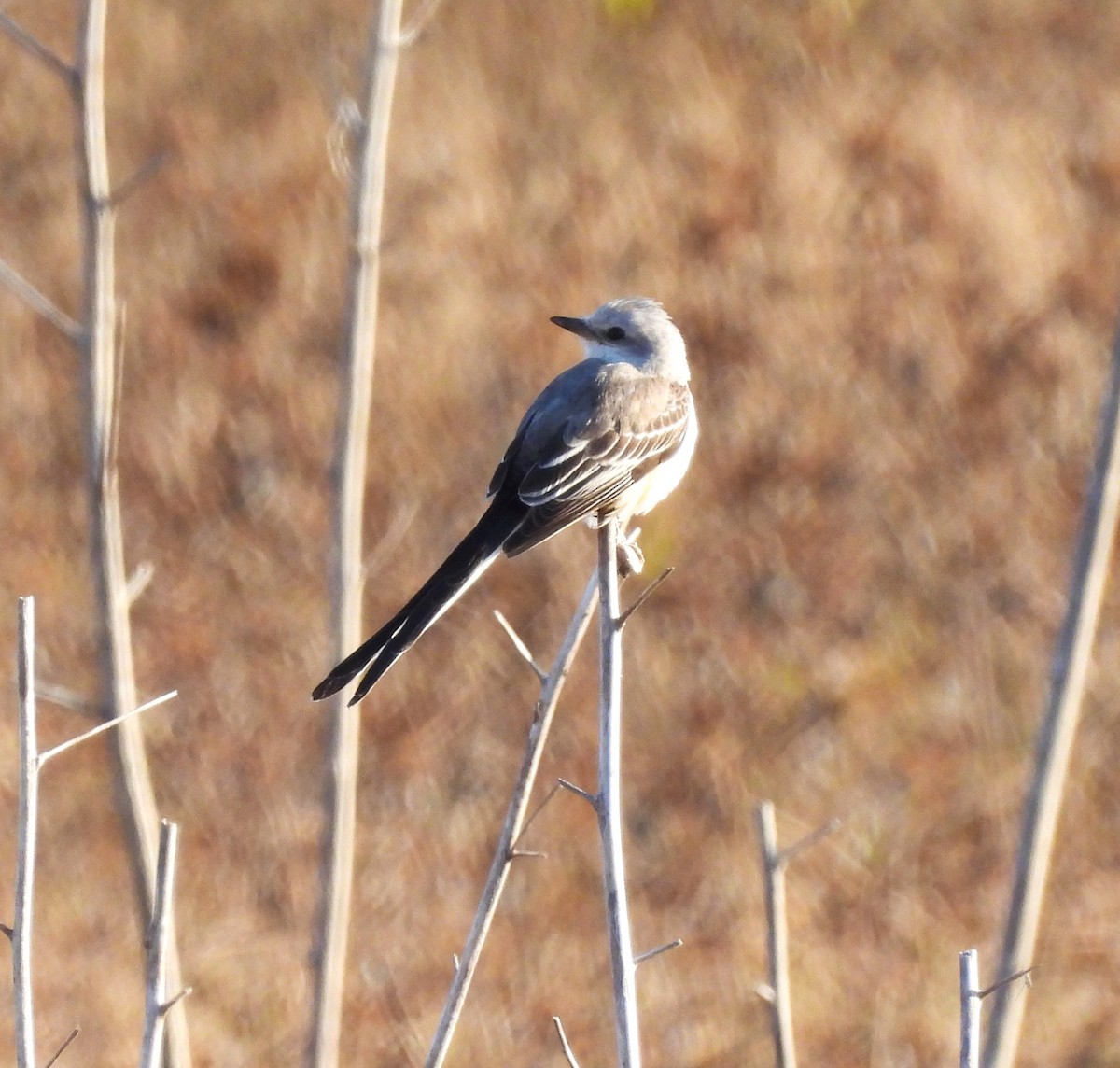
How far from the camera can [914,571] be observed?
30.0ft

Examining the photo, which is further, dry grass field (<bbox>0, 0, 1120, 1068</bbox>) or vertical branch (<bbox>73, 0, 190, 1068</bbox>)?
dry grass field (<bbox>0, 0, 1120, 1068</bbox>)

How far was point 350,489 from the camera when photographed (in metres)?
4.46

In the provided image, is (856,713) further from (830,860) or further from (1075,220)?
(1075,220)

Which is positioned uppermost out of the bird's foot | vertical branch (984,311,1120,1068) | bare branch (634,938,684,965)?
the bird's foot

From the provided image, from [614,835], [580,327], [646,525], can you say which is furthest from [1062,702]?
[646,525]

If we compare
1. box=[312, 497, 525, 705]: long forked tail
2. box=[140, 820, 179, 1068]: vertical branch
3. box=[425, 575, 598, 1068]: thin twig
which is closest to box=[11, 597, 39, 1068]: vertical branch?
box=[140, 820, 179, 1068]: vertical branch

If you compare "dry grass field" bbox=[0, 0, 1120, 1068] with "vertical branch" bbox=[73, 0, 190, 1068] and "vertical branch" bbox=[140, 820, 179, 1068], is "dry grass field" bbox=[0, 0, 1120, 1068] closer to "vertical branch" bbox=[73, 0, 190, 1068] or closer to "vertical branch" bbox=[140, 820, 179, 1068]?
"vertical branch" bbox=[73, 0, 190, 1068]

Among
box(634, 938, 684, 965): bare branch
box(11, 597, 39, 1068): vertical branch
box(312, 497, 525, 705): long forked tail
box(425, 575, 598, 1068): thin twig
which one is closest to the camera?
box(11, 597, 39, 1068): vertical branch

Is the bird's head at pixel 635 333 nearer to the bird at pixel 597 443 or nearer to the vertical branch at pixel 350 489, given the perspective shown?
the bird at pixel 597 443

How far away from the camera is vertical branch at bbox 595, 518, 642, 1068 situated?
113 inches

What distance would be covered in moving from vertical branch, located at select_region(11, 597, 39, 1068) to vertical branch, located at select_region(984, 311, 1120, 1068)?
259cm

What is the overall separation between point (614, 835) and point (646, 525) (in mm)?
6097

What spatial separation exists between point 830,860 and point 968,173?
3968 millimetres

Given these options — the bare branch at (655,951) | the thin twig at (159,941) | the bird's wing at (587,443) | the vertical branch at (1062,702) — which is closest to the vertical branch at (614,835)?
the bare branch at (655,951)
